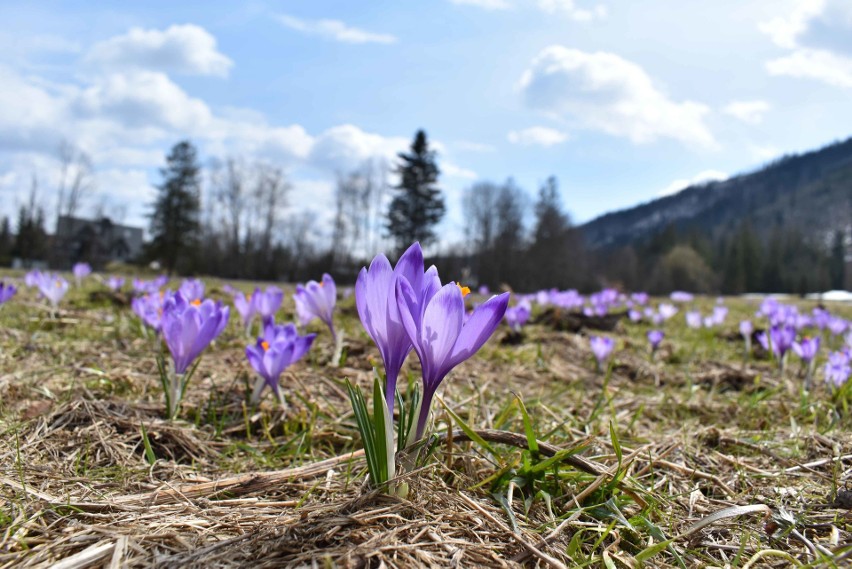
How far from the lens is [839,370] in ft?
8.18

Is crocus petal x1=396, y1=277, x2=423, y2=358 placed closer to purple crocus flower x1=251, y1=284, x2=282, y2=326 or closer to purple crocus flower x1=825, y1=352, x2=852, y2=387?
purple crocus flower x1=251, y1=284, x2=282, y2=326

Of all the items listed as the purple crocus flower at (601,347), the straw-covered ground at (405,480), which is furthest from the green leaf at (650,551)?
the purple crocus flower at (601,347)

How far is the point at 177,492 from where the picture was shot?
1.19 meters

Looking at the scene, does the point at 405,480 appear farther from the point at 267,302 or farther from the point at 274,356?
the point at 267,302

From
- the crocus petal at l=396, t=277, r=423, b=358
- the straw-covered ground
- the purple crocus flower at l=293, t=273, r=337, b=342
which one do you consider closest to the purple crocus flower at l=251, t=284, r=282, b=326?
the purple crocus flower at l=293, t=273, r=337, b=342

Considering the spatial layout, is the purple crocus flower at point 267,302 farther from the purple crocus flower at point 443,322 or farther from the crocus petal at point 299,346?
→ the purple crocus flower at point 443,322

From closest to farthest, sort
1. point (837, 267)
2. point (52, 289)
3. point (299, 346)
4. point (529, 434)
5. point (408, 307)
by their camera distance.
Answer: point (408, 307) → point (529, 434) → point (299, 346) → point (52, 289) → point (837, 267)

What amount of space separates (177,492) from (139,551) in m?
0.27

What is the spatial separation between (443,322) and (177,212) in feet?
124

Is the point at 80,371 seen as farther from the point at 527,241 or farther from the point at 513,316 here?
the point at 527,241

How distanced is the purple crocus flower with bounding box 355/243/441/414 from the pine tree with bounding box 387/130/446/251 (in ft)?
127

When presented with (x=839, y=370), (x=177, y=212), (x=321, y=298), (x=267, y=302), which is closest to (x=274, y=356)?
(x=321, y=298)

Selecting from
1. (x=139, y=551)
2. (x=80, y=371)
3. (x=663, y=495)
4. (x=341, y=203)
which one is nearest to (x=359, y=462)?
(x=139, y=551)

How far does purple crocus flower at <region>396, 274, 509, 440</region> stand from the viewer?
3.20 feet
